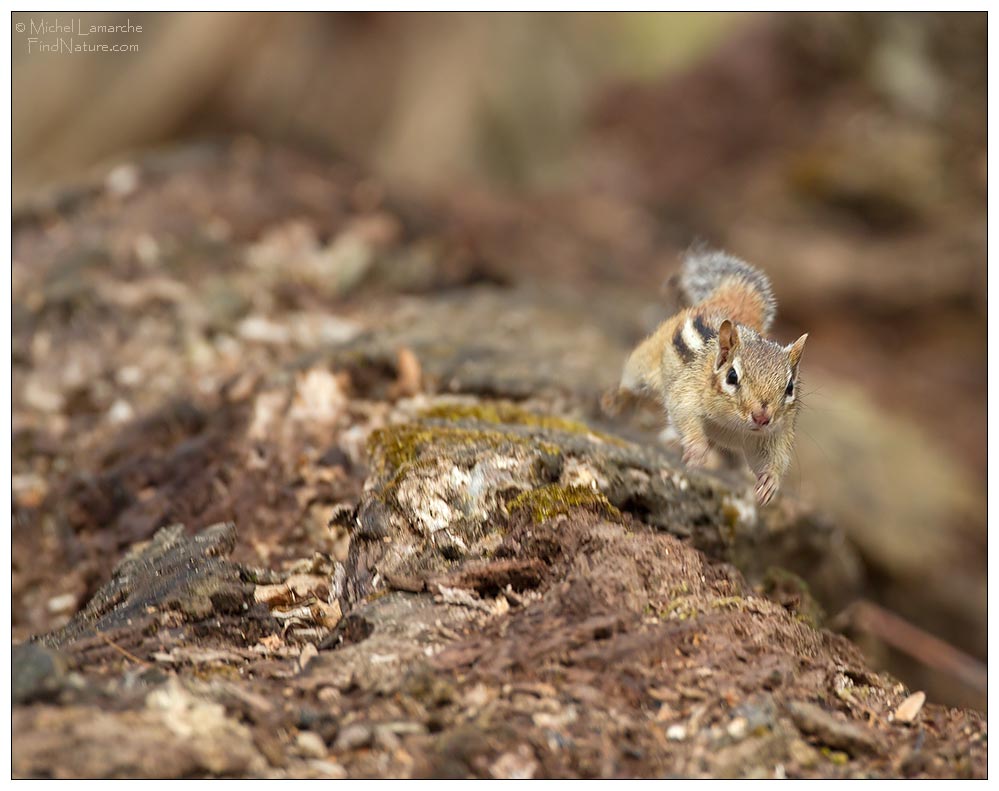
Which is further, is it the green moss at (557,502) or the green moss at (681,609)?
the green moss at (557,502)

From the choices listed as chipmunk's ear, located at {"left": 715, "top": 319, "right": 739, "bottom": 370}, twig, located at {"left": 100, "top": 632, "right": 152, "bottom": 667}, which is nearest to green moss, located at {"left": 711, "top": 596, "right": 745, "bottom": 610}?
chipmunk's ear, located at {"left": 715, "top": 319, "right": 739, "bottom": 370}

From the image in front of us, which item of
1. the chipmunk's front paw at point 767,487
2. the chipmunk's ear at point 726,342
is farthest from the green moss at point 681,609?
the chipmunk's ear at point 726,342

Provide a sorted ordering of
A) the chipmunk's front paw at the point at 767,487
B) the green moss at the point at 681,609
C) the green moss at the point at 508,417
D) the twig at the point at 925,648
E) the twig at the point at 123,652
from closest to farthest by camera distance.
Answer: the twig at the point at 123,652 < the green moss at the point at 681,609 < the chipmunk's front paw at the point at 767,487 < the green moss at the point at 508,417 < the twig at the point at 925,648

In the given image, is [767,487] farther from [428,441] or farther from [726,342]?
[428,441]

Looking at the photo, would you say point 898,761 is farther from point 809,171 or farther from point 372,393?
point 809,171

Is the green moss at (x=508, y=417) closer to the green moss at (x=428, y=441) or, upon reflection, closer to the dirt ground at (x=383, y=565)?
the dirt ground at (x=383, y=565)

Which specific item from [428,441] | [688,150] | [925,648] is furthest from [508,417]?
[688,150]

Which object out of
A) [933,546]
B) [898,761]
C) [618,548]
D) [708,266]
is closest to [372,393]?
[708,266]
